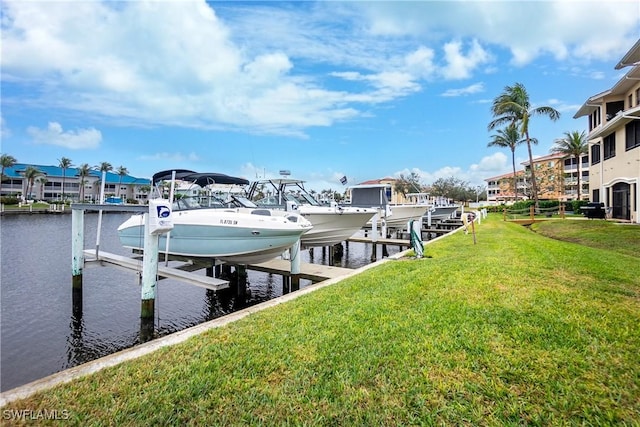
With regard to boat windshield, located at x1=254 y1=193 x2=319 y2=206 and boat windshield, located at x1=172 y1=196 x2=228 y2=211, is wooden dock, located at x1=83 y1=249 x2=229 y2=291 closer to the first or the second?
boat windshield, located at x1=172 y1=196 x2=228 y2=211

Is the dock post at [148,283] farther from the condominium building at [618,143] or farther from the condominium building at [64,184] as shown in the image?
the condominium building at [64,184]

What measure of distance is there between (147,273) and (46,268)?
1003 centimetres

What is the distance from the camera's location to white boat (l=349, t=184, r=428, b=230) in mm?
19609

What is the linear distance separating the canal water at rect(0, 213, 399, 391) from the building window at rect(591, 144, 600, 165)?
23.8m

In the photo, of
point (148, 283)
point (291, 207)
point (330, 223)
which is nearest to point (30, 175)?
point (291, 207)

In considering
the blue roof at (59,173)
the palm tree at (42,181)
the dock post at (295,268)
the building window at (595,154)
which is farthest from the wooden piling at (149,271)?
the palm tree at (42,181)

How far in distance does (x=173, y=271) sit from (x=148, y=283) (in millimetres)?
1395

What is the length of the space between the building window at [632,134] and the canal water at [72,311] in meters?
18.0

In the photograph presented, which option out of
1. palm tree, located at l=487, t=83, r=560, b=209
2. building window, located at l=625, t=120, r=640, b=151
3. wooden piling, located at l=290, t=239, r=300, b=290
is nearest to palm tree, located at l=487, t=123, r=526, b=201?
palm tree, located at l=487, t=83, r=560, b=209

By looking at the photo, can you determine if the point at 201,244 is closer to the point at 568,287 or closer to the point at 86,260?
the point at 86,260

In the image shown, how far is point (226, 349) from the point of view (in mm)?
3670

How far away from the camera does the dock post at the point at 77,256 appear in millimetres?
8516

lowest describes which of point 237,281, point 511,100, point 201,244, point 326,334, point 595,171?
Answer: point 237,281

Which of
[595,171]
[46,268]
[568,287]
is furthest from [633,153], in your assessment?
[46,268]
